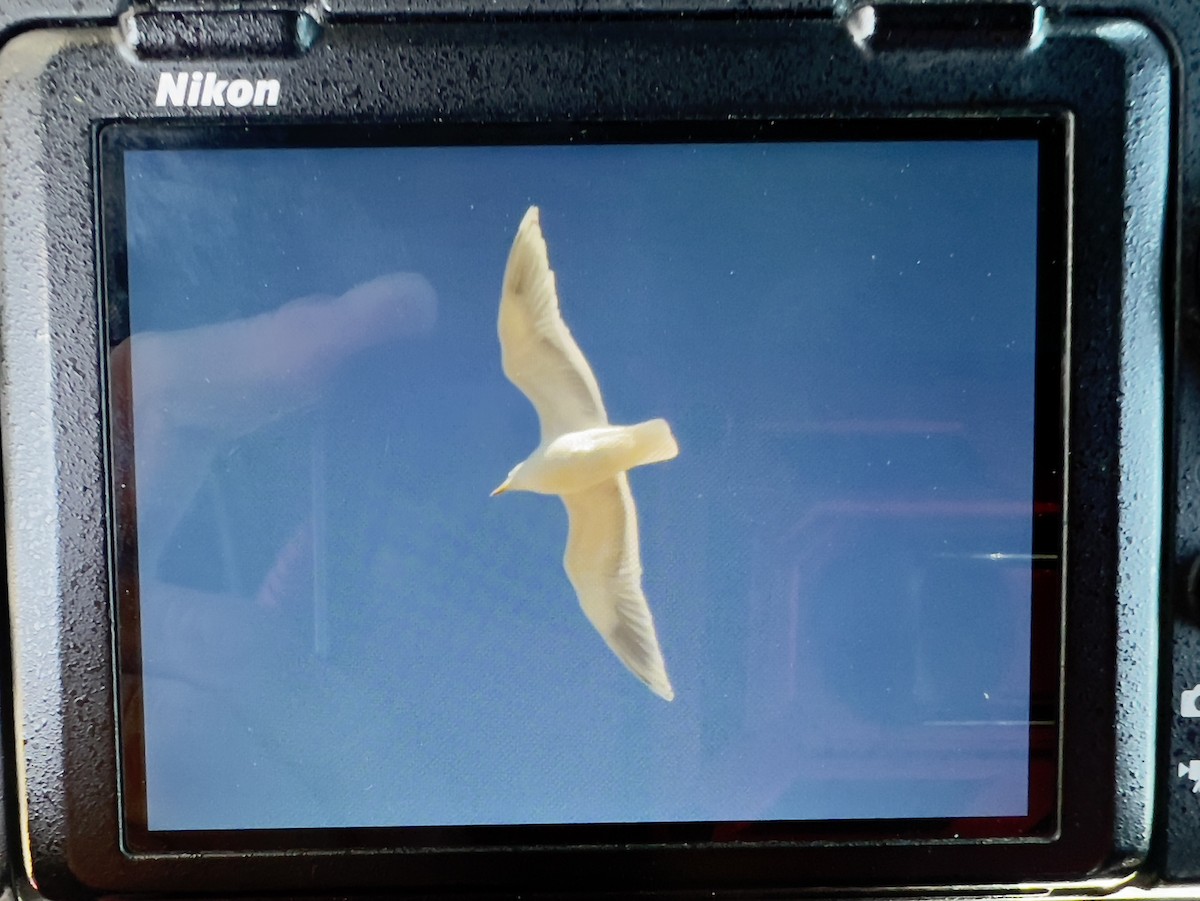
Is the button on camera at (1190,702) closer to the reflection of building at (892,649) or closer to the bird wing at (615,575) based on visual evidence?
the reflection of building at (892,649)

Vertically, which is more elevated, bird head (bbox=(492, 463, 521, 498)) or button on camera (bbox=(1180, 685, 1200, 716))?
bird head (bbox=(492, 463, 521, 498))

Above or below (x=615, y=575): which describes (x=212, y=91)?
above

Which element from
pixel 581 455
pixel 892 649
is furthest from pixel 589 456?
pixel 892 649

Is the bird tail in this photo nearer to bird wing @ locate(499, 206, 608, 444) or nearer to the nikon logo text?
bird wing @ locate(499, 206, 608, 444)

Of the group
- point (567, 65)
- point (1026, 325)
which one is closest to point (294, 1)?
point (567, 65)

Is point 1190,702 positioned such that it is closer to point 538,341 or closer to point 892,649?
point 892,649

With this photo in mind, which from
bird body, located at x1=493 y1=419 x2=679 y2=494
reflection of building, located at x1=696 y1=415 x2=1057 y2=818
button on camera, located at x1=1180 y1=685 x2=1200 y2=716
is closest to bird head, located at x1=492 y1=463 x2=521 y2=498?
bird body, located at x1=493 y1=419 x2=679 y2=494

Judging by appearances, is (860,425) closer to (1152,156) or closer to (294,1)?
(1152,156)

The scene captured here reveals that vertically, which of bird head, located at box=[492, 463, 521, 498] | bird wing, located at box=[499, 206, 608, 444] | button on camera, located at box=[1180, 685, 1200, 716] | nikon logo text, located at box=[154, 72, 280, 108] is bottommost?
button on camera, located at box=[1180, 685, 1200, 716]
